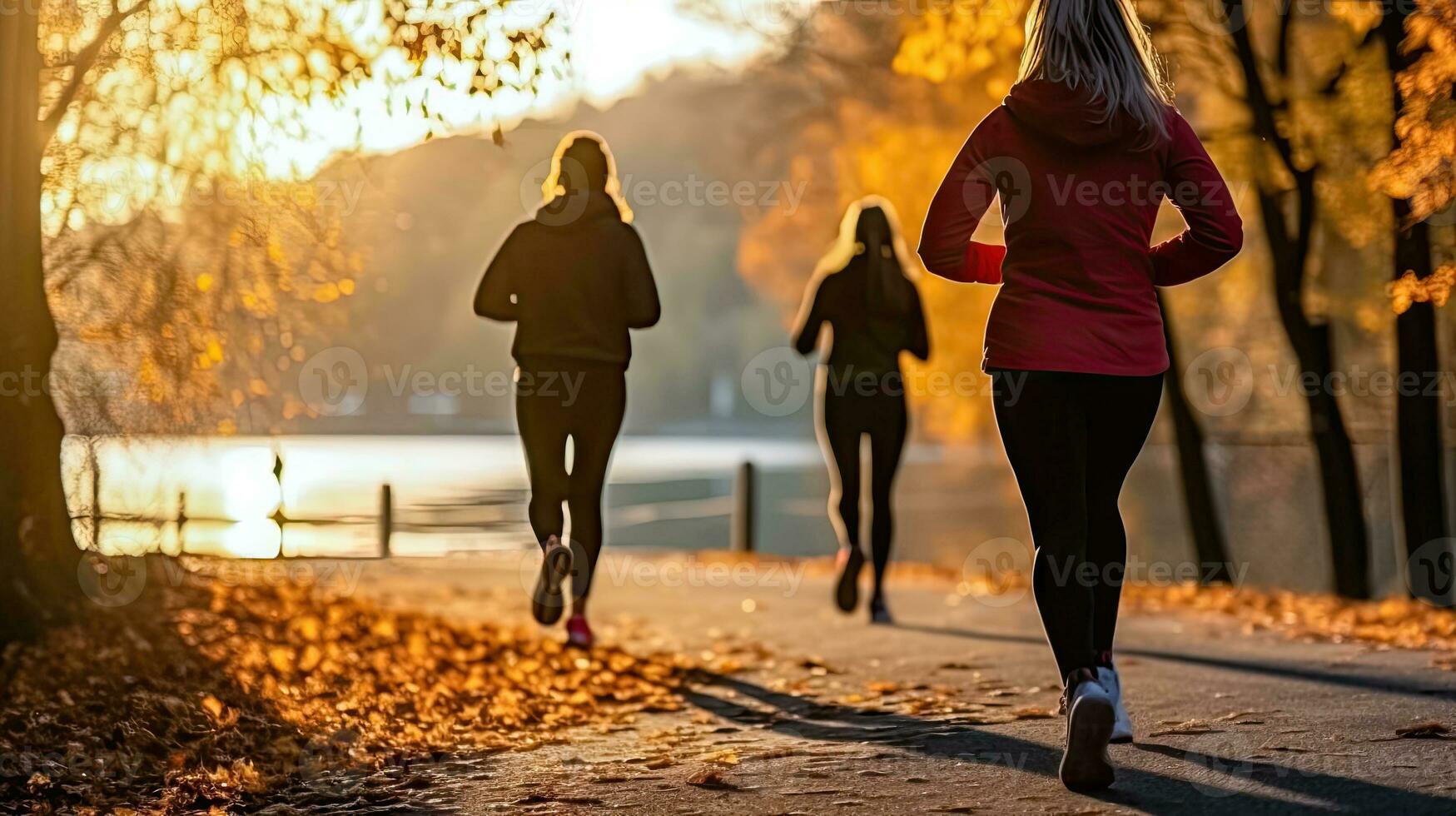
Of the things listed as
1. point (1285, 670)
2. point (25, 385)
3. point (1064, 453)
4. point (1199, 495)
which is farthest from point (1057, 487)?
point (1199, 495)

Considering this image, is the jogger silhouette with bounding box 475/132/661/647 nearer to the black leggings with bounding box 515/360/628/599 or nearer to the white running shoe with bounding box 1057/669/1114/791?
the black leggings with bounding box 515/360/628/599

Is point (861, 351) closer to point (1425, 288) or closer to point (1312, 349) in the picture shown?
point (1425, 288)

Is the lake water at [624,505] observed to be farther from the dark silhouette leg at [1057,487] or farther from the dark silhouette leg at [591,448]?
the dark silhouette leg at [1057,487]

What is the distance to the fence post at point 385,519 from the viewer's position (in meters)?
19.2

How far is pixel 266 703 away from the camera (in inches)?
253

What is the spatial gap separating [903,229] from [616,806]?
45.5 feet

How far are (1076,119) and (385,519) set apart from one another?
Result: 16.0m

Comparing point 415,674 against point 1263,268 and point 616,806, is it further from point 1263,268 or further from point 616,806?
point 1263,268

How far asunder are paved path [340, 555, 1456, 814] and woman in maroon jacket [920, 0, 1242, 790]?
48 centimetres

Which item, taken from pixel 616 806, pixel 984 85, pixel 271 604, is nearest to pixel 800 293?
pixel 984 85

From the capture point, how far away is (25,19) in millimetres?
7172

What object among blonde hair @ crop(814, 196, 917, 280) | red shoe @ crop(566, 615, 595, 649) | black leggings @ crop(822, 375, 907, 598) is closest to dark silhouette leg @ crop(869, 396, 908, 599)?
black leggings @ crop(822, 375, 907, 598)

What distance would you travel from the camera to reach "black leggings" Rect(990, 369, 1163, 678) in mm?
4297

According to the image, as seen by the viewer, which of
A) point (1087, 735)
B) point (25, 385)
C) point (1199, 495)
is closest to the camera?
point (1087, 735)
